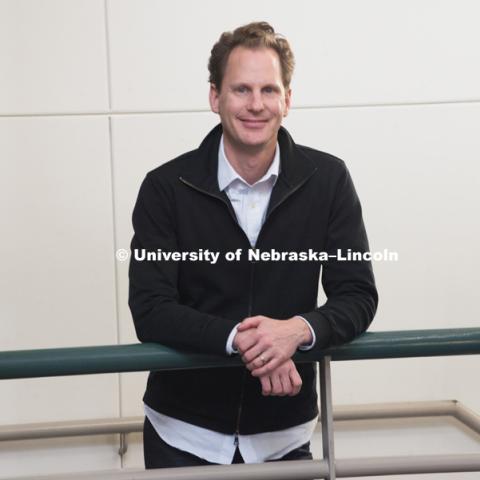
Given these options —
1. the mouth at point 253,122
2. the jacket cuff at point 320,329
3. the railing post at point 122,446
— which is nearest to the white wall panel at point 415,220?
the railing post at point 122,446

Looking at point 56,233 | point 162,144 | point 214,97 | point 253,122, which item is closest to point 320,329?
point 253,122

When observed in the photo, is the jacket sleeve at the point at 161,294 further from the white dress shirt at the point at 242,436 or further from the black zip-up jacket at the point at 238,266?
the white dress shirt at the point at 242,436

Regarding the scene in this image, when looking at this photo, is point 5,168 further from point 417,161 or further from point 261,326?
point 261,326

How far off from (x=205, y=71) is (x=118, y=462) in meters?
1.53

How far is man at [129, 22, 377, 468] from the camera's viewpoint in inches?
58.9

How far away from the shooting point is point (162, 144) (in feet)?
9.07

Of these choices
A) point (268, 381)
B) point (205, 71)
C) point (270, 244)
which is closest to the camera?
point (268, 381)

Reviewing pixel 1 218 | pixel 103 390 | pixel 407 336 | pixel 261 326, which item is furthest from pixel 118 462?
pixel 407 336

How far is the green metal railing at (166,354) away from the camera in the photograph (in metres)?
1.11

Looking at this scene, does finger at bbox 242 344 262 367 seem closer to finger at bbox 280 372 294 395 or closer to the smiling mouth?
finger at bbox 280 372 294 395

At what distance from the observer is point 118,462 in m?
2.91

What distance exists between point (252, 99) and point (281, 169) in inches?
6.1

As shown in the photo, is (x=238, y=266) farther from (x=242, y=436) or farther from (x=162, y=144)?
(x=162, y=144)

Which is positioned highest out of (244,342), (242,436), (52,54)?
(52,54)
